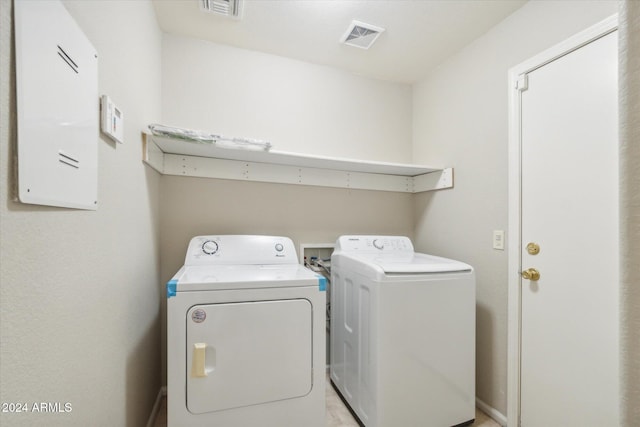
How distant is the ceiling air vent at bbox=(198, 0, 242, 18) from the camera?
1607 millimetres

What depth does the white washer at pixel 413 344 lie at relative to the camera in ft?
4.81

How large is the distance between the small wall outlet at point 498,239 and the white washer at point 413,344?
11.3 inches

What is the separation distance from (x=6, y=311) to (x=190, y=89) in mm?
1801

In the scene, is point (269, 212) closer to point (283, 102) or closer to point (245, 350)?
point (283, 102)

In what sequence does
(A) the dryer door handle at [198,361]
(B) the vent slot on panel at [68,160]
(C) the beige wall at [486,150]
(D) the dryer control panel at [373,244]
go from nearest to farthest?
(B) the vent slot on panel at [68,160] → (A) the dryer door handle at [198,361] → (C) the beige wall at [486,150] → (D) the dryer control panel at [373,244]

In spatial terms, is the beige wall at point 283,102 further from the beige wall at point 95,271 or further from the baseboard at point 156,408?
the baseboard at point 156,408

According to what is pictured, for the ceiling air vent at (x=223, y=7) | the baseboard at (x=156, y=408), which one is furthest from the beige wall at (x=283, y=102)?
the baseboard at (x=156, y=408)

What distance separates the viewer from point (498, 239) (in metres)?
1.72

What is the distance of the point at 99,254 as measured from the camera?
958 mm

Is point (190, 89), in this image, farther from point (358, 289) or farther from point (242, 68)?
point (358, 289)

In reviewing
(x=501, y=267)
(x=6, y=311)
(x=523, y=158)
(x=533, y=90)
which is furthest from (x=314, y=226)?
(x=6, y=311)

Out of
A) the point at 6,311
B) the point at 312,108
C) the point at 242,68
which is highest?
the point at 242,68

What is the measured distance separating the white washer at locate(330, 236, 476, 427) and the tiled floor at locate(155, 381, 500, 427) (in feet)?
0.27

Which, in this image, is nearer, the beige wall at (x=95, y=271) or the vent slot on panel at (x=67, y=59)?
the beige wall at (x=95, y=271)
